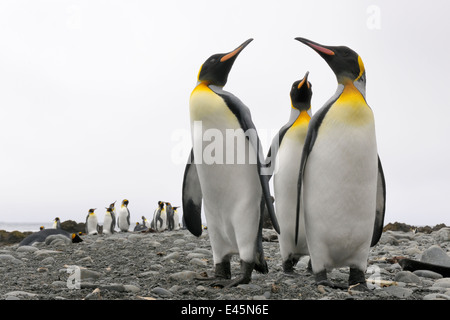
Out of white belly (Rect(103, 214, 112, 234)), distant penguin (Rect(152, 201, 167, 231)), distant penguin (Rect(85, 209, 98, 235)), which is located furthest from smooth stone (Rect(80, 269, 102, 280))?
distant penguin (Rect(152, 201, 167, 231))

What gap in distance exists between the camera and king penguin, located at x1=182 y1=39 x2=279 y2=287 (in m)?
3.55

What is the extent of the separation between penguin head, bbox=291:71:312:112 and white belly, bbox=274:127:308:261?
1.00 feet

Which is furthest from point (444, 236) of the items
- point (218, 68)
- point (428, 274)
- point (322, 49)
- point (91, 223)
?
point (91, 223)

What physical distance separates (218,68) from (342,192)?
154 cm

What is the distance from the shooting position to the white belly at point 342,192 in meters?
3.47

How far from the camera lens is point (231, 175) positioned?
3.58 metres

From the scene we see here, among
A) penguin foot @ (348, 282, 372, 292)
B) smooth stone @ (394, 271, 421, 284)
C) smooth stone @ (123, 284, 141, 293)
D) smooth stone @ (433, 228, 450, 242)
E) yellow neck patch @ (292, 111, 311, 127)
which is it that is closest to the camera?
smooth stone @ (123, 284, 141, 293)

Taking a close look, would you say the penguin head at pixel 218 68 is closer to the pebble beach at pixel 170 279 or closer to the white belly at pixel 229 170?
the white belly at pixel 229 170

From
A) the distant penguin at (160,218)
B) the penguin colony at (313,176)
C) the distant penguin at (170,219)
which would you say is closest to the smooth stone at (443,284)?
the penguin colony at (313,176)

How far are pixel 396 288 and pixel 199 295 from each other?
1.62 metres

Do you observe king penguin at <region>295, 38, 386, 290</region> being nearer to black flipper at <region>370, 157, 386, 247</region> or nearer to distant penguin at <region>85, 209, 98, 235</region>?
black flipper at <region>370, 157, 386, 247</region>

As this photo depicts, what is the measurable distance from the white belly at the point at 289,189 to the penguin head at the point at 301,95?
0.30 metres
